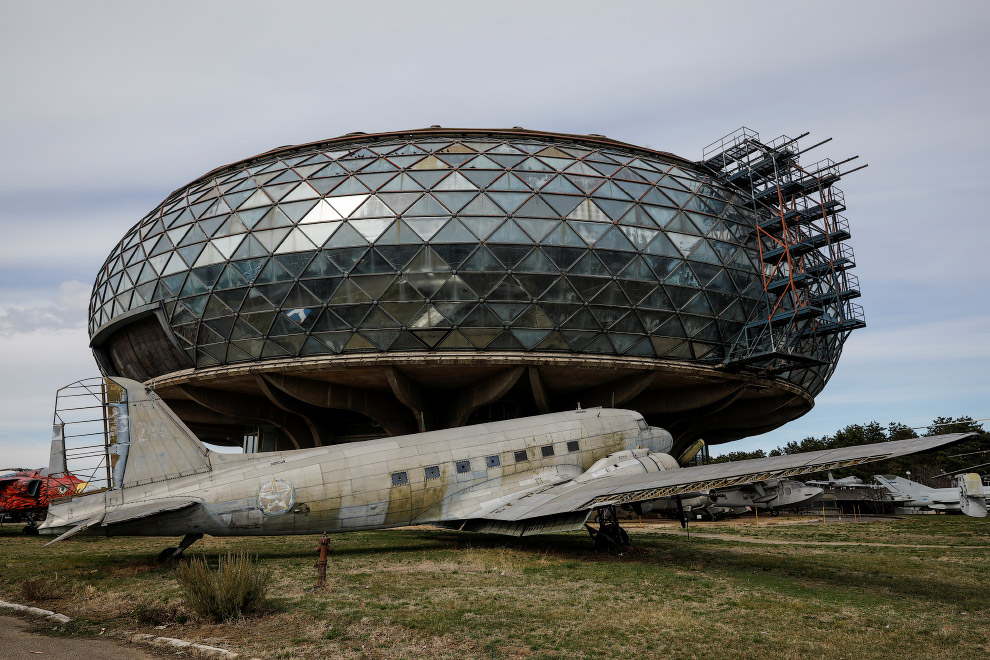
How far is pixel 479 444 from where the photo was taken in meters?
21.9

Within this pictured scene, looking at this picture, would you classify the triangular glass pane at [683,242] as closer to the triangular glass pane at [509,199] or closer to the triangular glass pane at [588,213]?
the triangular glass pane at [588,213]

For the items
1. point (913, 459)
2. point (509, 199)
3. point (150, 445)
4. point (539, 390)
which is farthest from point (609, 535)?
point (913, 459)

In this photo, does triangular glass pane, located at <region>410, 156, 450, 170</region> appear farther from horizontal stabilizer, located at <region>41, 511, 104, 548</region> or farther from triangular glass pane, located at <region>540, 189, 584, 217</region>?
horizontal stabilizer, located at <region>41, 511, 104, 548</region>

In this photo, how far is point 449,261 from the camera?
32.2 meters

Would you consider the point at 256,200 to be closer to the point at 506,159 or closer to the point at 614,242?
the point at 506,159

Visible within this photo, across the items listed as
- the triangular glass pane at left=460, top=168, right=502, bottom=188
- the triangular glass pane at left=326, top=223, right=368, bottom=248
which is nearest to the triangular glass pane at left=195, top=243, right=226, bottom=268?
the triangular glass pane at left=326, top=223, right=368, bottom=248

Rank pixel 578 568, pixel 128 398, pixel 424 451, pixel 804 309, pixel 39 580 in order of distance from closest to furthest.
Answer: pixel 39 580 → pixel 578 568 → pixel 128 398 → pixel 424 451 → pixel 804 309

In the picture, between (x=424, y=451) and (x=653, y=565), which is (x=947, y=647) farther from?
(x=424, y=451)

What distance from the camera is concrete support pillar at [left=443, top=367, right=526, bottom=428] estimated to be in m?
34.1

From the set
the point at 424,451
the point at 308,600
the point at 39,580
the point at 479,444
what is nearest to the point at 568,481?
the point at 479,444

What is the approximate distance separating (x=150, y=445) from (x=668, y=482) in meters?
14.1

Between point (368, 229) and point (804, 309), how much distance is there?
78.4 feet

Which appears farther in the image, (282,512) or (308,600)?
(282,512)

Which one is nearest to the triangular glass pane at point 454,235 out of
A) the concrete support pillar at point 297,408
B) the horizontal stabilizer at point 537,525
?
the concrete support pillar at point 297,408
